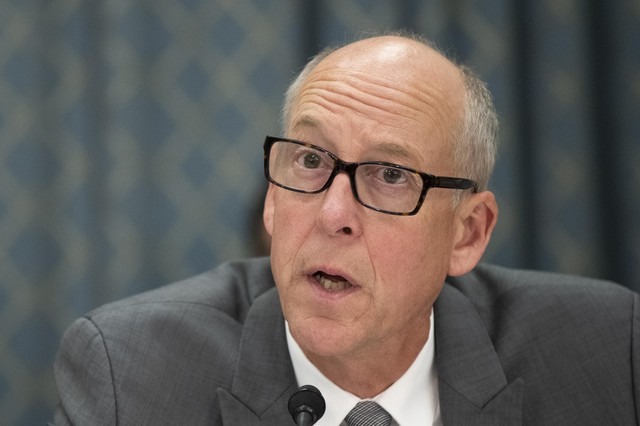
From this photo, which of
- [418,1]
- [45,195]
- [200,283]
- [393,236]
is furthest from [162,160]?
[393,236]

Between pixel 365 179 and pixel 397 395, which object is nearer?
pixel 365 179

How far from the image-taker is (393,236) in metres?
1.58

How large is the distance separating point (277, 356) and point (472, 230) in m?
0.53

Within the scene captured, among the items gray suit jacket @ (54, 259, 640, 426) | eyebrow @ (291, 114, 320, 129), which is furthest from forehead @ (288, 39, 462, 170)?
gray suit jacket @ (54, 259, 640, 426)

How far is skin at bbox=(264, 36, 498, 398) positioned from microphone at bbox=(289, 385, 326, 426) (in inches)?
3.9

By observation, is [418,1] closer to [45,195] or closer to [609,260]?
[609,260]

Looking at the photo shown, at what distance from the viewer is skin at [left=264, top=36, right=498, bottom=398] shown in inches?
60.7

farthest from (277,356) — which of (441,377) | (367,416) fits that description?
(441,377)

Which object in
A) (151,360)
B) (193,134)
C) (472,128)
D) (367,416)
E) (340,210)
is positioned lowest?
(367,416)

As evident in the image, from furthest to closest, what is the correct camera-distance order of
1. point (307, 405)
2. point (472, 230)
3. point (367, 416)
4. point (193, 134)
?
1. point (193, 134)
2. point (472, 230)
3. point (367, 416)
4. point (307, 405)

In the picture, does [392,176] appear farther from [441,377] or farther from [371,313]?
[441,377]

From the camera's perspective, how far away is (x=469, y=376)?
1803 mm

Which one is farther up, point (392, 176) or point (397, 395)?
point (392, 176)

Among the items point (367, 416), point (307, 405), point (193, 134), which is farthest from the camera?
point (193, 134)
